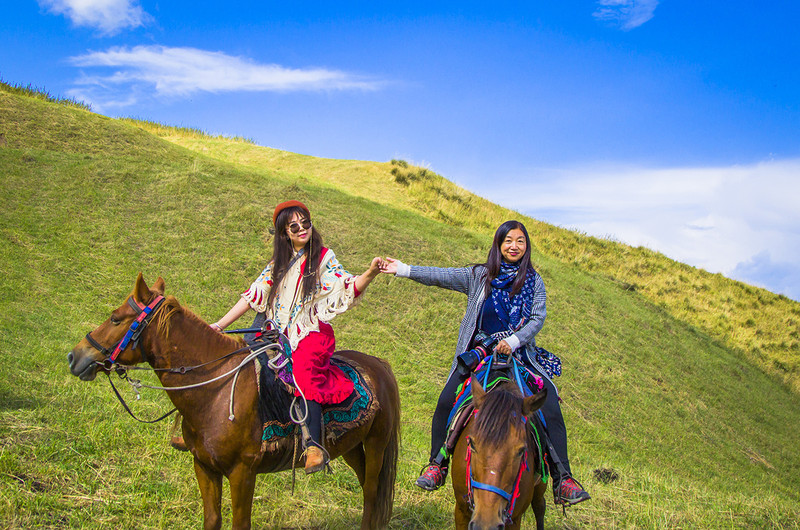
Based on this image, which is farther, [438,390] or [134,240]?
[134,240]

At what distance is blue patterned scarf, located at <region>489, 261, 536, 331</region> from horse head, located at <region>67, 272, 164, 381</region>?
261 centimetres

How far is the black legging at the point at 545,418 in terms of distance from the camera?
4.10 m

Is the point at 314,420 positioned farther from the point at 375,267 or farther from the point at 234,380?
the point at 375,267

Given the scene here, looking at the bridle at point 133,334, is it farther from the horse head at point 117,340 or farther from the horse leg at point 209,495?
the horse leg at point 209,495

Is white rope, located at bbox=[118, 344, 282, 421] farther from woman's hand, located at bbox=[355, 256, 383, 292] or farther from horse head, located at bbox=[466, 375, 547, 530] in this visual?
horse head, located at bbox=[466, 375, 547, 530]

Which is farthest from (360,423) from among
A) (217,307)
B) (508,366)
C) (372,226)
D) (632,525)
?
(372,226)

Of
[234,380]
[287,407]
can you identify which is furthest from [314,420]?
[234,380]

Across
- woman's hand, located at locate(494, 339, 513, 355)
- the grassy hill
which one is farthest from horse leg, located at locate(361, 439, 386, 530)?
woman's hand, located at locate(494, 339, 513, 355)

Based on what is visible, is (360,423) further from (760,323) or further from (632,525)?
(760,323)

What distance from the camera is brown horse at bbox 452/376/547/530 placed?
297cm

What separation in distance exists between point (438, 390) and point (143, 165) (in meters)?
12.2

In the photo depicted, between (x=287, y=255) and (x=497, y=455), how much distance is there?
2194mm

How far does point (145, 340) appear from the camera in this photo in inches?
140

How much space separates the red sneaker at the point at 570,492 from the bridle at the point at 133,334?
3.15 meters
